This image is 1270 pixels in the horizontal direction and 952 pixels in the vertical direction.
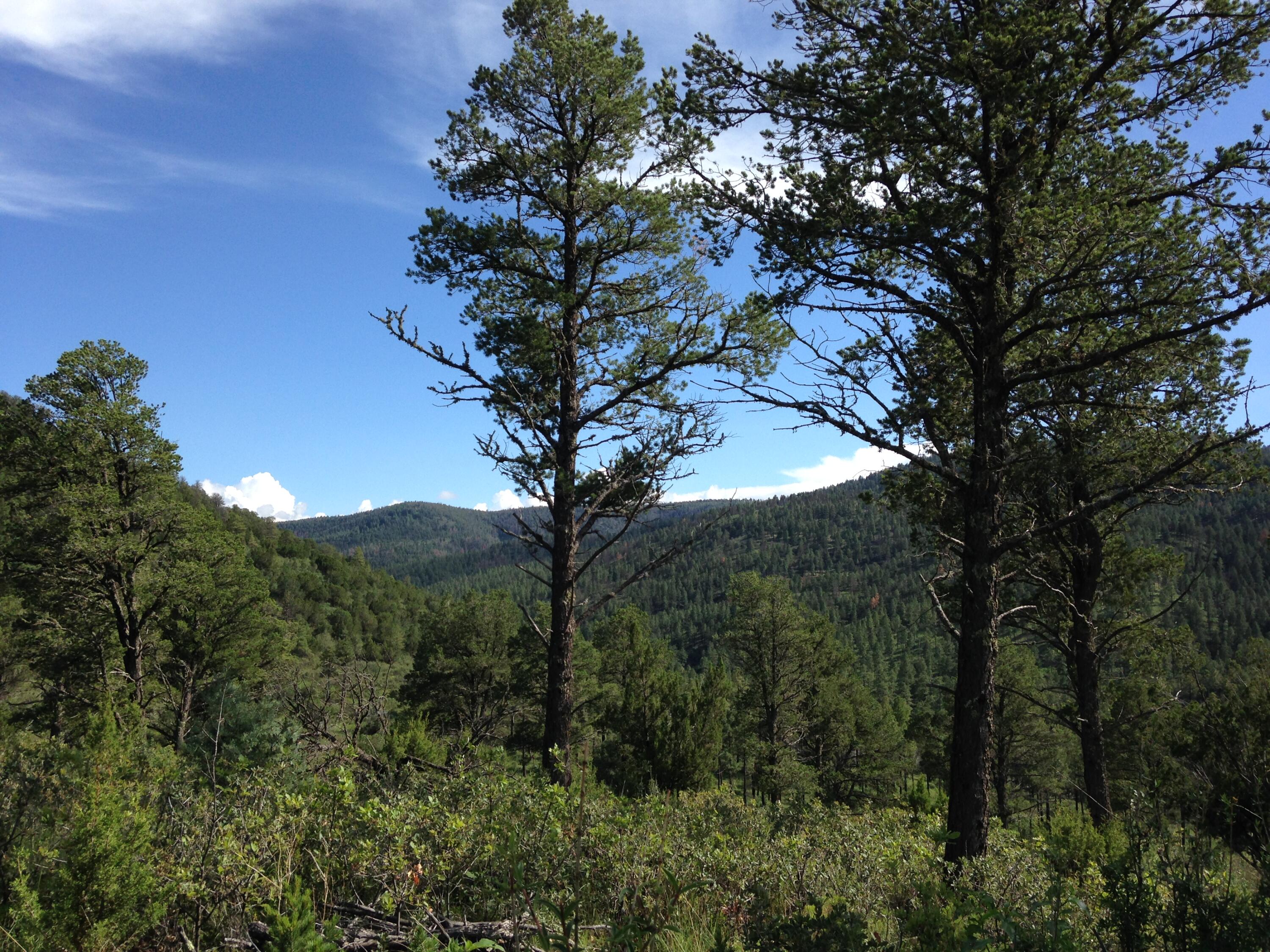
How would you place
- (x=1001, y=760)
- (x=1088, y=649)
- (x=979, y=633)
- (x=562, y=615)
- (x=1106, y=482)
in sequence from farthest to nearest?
(x=1001, y=760), (x=1088, y=649), (x=1106, y=482), (x=562, y=615), (x=979, y=633)

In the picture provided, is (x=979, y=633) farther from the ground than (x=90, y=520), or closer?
closer

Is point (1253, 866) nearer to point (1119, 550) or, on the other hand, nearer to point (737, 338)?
point (737, 338)

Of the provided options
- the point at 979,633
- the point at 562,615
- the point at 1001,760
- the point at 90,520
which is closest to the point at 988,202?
the point at 979,633

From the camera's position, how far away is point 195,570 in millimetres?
15953

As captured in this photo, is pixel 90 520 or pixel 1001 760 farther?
pixel 1001 760

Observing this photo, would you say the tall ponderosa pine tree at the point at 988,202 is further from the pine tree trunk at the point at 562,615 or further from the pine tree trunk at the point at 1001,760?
the pine tree trunk at the point at 1001,760

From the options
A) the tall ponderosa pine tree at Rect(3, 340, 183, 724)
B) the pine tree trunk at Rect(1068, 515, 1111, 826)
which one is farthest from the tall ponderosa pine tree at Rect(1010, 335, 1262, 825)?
the tall ponderosa pine tree at Rect(3, 340, 183, 724)

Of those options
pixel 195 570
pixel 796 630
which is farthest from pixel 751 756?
pixel 195 570

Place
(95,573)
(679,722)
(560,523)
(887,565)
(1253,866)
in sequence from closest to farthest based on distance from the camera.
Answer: (1253,866) → (560,523) → (95,573) → (679,722) → (887,565)

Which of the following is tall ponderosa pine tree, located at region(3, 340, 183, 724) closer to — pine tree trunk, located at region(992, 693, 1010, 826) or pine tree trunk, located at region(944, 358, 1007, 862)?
pine tree trunk, located at region(944, 358, 1007, 862)

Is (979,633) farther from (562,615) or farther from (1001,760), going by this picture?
(1001,760)

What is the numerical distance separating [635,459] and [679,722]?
2079 centimetres

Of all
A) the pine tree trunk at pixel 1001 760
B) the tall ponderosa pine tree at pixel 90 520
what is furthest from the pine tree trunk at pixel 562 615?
the pine tree trunk at pixel 1001 760

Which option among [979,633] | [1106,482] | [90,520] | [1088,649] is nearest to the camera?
[979,633]
